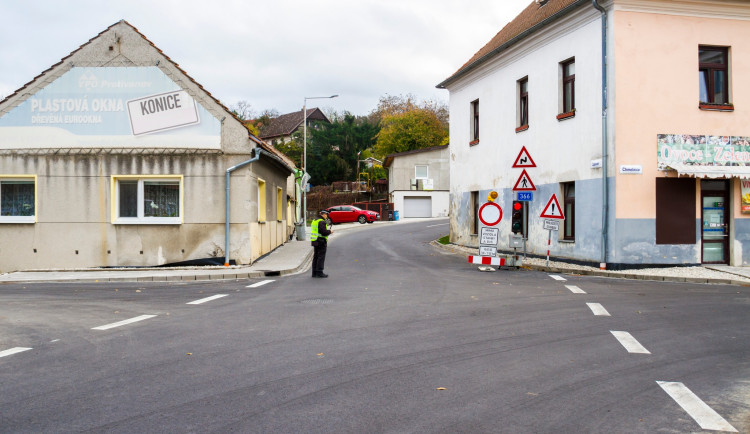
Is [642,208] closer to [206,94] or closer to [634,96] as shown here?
[634,96]

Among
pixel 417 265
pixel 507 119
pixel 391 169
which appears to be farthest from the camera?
pixel 391 169

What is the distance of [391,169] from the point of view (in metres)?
60.8

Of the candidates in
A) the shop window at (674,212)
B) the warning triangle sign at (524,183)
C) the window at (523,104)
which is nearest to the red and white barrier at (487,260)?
the warning triangle sign at (524,183)

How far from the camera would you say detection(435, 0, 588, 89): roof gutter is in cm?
→ 1887

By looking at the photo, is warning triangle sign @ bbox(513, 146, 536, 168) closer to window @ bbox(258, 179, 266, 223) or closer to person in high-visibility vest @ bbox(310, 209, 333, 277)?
person in high-visibility vest @ bbox(310, 209, 333, 277)

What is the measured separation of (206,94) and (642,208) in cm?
1264

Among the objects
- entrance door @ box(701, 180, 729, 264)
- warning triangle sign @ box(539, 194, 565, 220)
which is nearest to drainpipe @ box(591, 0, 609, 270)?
warning triangle sign @ box(539, 194, 565, 220)

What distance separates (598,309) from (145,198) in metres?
13.3

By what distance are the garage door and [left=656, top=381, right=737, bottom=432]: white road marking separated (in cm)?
5049

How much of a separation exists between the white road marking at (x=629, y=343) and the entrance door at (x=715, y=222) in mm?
11701

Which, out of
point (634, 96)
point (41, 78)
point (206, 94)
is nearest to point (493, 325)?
point (634, 96)

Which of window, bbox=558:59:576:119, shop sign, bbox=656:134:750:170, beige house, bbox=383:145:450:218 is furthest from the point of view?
beige house, bbox=383:145:450:218

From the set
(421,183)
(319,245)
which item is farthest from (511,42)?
(421,183)

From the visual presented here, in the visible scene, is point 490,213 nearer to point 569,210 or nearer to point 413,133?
point 569,210
